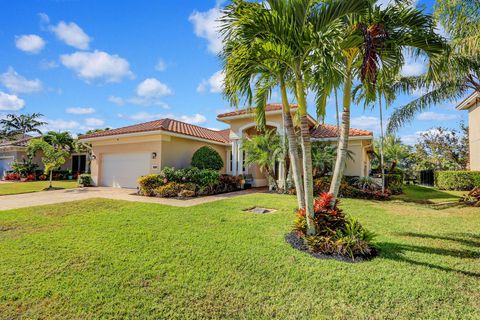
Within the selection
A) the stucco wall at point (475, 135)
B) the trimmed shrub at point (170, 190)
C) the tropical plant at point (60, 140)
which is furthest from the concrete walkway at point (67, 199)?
the stucco wall at point (475, 135)

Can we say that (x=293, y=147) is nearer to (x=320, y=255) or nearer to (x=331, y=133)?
(x=320, y=255)

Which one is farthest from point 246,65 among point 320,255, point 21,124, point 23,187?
point 21,124

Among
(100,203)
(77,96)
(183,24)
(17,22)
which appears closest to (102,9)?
(183,24)

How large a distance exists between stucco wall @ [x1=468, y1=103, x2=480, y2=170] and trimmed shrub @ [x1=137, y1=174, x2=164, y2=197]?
27.3 meters

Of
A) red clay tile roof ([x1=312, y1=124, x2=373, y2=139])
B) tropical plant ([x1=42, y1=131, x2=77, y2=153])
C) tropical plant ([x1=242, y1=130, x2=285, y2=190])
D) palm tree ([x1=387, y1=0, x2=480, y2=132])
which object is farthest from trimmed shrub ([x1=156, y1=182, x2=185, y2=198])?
tropical plant ([x1=42, y1=131, x2=77, y2=153])

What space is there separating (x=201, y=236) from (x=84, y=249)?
111 inches

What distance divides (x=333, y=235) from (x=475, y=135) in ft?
83.9

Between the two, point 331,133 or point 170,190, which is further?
point 331,133

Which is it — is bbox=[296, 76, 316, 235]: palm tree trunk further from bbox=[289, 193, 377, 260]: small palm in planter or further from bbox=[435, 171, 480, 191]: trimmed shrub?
bbox=[435, 171, 480, 191]: trimmed shrub

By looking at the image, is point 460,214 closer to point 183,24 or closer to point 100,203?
point 183,24

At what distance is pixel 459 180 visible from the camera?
855 inches

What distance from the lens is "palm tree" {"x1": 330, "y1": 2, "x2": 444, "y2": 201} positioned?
5.37 m

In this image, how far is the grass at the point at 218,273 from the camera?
370cm

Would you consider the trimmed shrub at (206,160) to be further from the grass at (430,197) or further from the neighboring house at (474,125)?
the neighboring house at (474,125)
